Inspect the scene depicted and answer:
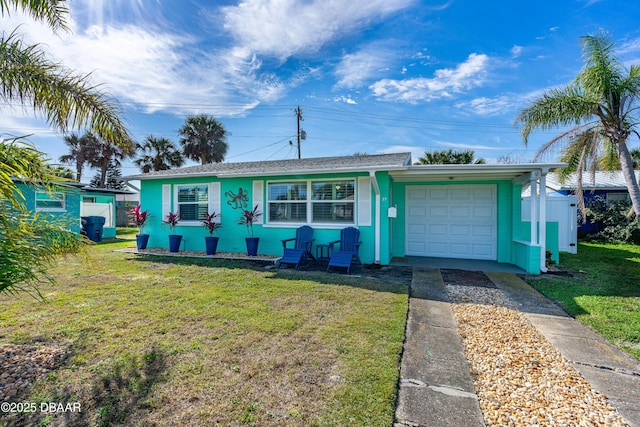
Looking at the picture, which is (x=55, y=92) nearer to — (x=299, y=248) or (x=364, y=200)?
(x=299, y=248)

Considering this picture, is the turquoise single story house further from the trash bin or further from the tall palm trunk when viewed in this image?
the trash bin

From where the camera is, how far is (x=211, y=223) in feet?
28.8

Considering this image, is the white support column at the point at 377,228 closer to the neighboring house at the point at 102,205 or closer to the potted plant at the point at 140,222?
the potted plant at the point at 140,222

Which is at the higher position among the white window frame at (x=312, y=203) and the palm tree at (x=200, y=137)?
the palm tree at (x=200, y=137)

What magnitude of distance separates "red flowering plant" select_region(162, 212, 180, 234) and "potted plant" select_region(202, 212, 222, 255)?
1.09 m

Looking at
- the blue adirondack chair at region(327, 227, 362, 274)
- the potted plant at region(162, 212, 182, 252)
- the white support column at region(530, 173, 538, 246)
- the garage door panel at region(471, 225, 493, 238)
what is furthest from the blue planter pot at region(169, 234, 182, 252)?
the white support column at region(530, 173, 538, 246)

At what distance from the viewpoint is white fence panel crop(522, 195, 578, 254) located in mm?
9555

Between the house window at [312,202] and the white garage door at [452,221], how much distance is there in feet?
7.61

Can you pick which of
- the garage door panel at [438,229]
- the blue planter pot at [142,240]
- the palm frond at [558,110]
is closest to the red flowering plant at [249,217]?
the blue planter pot at [142,240]

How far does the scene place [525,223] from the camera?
7.04 m

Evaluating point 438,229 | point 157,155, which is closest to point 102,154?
point 157,155

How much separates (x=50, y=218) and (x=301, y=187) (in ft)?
18.2

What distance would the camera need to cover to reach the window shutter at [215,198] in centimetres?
902

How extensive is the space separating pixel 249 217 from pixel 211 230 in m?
1.44
